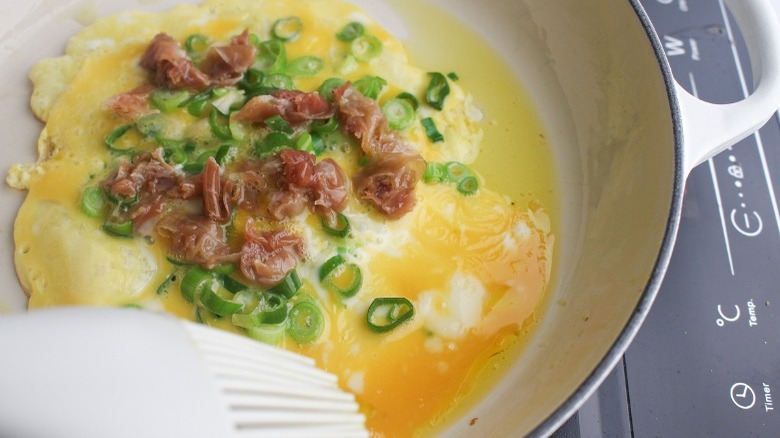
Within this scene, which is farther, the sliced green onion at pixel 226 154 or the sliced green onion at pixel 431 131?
the sliced green onion at pixel 431 131

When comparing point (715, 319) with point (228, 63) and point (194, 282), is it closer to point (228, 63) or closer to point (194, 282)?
point (194, 282)

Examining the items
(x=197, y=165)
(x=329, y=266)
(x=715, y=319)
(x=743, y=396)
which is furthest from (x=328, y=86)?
(x=743, y=396)

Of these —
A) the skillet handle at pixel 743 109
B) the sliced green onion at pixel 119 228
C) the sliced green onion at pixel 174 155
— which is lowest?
the sliced green onion at pixel 119 228

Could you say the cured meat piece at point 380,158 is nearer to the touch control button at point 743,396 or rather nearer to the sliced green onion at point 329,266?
the sliced green onion at point 329,266

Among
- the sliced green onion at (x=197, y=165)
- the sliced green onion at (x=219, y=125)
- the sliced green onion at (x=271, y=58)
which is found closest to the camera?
the sliced green onion at (x=197, y=165)

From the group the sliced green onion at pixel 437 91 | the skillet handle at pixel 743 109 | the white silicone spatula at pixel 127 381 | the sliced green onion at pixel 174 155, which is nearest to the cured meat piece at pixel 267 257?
the sliced green onion at pixel 174 155
